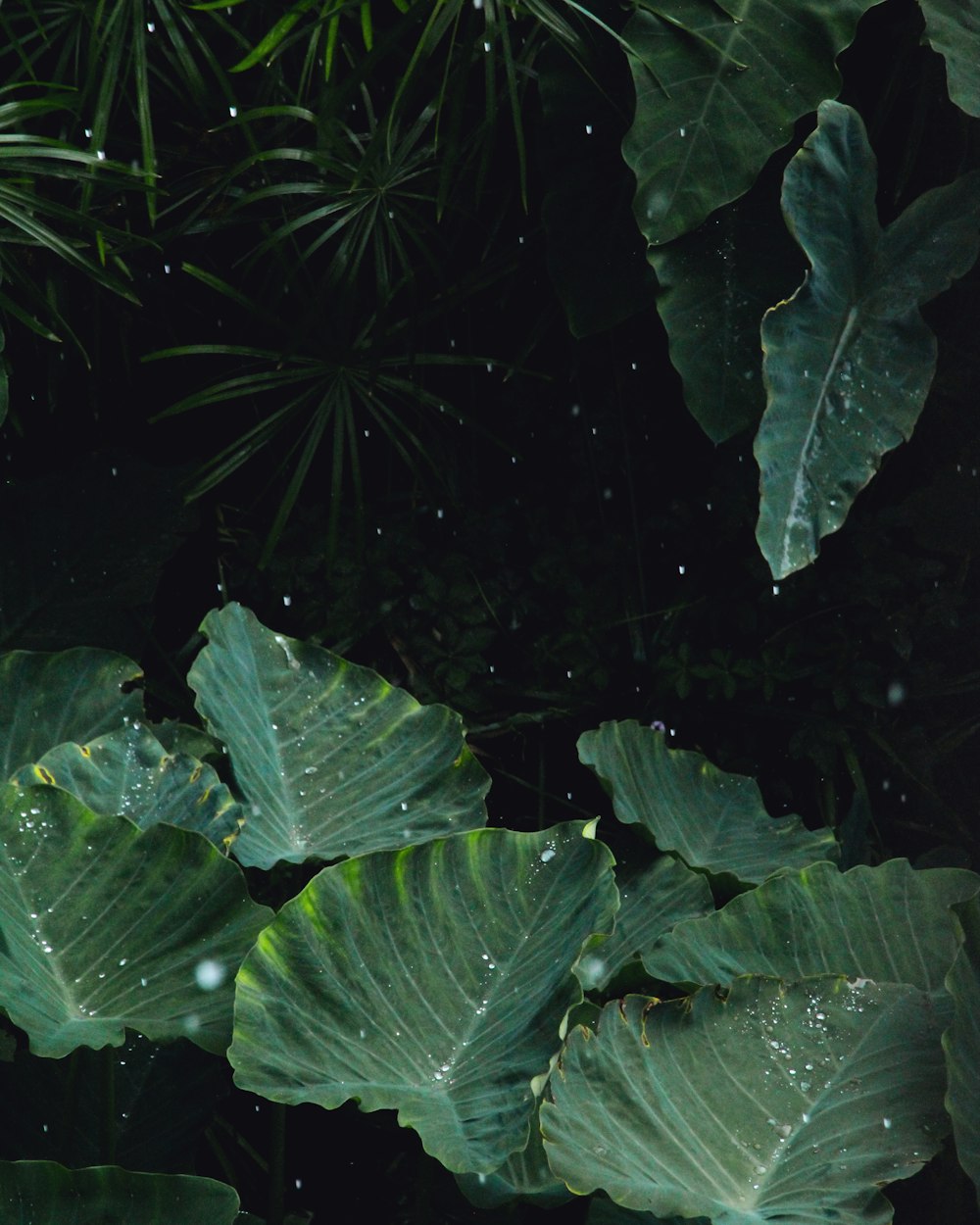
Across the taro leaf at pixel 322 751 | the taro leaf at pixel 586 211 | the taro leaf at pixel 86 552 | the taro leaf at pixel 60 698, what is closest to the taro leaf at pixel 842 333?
the taro leaf at pixel 586 211

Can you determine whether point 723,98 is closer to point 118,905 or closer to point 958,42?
point 958,42

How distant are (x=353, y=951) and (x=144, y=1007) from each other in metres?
0.16

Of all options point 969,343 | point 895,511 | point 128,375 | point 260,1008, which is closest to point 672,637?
point 895,511

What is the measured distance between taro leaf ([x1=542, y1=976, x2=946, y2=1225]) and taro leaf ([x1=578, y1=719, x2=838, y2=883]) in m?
0.29

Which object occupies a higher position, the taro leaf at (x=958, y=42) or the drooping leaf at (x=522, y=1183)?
the taro leaf at (x=958, y=42)

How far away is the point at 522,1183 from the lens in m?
0.96

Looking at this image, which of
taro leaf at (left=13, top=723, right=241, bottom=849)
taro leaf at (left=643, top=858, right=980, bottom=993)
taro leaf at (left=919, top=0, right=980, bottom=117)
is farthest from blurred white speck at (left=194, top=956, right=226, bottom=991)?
taro leaf at (left=919, top=0, right=980, bottom=117)

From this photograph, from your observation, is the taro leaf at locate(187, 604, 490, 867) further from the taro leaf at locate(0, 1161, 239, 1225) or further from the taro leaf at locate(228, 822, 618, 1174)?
the taro leaf at locate(0, 1161, 239, 1225)

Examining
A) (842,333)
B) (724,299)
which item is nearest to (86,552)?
(724,299)

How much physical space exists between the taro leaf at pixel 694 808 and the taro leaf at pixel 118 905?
1.43 ft

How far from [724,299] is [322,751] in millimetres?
678

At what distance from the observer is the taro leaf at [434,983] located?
888mm

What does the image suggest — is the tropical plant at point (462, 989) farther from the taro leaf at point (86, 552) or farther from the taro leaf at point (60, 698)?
the taro leaf at point (86, 552)

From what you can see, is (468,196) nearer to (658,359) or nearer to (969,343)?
(658,359)
